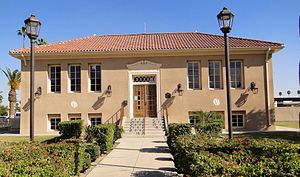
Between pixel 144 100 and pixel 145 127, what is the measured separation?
3.23 m

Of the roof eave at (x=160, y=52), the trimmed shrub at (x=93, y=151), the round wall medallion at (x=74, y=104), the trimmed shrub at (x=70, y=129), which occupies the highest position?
the roof eave at (x=160, y=52)

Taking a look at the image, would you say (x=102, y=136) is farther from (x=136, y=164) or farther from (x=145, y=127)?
(x=145, y=127)

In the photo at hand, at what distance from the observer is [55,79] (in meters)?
23.6

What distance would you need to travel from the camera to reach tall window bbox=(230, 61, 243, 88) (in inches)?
910

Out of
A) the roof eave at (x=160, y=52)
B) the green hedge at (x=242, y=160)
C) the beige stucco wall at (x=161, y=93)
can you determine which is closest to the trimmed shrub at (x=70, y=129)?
the beige stucco wall at (x=161, y=93)

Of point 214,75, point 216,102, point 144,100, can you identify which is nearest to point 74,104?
point 144,100

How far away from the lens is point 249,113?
22609mm

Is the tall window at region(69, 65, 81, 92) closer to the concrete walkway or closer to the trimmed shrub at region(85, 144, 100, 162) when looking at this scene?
the concrete walkway

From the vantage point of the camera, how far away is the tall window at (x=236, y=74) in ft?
75.9

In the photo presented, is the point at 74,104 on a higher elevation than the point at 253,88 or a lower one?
lower

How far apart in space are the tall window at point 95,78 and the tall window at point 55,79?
8.25 ft

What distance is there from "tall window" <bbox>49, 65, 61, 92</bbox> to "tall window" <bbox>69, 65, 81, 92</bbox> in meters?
0.92

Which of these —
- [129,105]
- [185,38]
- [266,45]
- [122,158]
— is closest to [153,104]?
[129,105]

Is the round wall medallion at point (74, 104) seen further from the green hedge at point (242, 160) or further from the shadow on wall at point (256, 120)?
the green hedge at point (242, 160)
